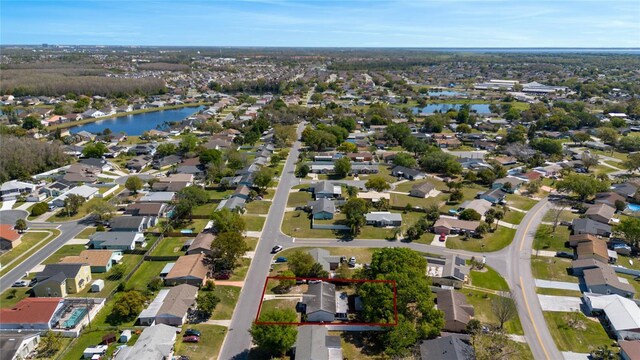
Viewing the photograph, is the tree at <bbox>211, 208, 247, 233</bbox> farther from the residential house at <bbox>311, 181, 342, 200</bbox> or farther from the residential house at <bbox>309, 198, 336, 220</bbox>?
the residential house at <bbox>311, 181, 342, 200</bbox>

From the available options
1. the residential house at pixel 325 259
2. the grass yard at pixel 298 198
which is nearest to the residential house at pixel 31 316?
the residential house at pixel 325 259

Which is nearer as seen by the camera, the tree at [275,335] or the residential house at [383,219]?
the tree at [275,335]

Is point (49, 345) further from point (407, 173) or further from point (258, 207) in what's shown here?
point (407, 173)

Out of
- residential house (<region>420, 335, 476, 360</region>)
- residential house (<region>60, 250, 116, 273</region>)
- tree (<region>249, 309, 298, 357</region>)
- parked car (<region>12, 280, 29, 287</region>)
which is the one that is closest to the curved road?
tree (<region>249, 309, 298, 357</region>)

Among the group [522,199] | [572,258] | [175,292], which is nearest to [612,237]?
[572,258]

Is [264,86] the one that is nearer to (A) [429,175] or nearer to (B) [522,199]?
(A) [429,175]

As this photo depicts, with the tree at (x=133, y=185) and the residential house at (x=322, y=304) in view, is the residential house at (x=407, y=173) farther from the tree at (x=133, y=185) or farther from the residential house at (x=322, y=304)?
the tree at (x=133, y=185)
